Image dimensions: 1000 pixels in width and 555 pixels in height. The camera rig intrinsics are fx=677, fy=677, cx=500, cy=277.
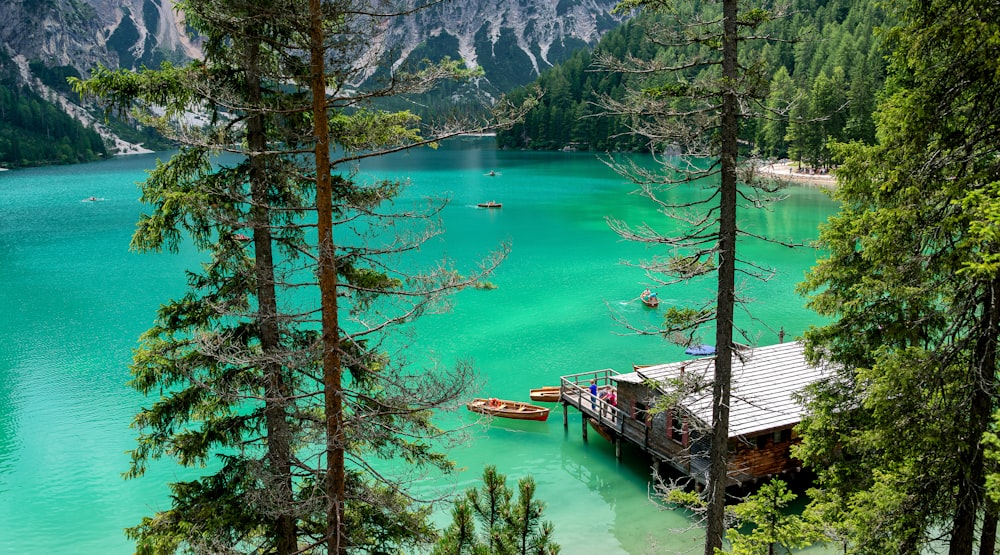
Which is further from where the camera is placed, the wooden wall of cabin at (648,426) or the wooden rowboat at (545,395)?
the wooden rowboat at (545,395)

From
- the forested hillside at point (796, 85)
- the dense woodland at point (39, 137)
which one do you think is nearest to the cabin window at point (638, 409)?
the forested hillside at point (796, 85)

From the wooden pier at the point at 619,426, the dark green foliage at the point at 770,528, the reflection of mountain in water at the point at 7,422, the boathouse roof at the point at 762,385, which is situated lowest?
the reflection of mountain in water at the point at 7,422

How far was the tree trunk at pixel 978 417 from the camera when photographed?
7395mm

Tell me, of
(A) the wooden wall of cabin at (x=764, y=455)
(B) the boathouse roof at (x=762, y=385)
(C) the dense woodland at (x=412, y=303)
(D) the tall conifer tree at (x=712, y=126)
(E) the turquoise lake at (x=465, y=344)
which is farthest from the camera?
(E) the turquoise lake at (x=465, y=344)

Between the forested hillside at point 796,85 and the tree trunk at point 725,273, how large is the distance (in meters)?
0.44

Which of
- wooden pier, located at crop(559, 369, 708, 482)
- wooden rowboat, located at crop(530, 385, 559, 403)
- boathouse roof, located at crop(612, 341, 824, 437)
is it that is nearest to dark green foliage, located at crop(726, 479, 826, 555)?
boathouse roof, located at crop(612, 341, 824, 437)

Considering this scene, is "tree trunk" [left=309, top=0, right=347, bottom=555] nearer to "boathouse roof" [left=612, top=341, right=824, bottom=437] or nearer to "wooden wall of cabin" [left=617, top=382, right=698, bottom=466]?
"boathouse roof" [left=612, top=341, right=824, bottom=437]

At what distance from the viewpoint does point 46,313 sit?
38.4 meters

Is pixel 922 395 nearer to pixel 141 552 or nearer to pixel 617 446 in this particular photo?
pixel 141 552

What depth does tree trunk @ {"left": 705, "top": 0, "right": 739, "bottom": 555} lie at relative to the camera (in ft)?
27.8

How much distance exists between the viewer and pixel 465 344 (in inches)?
1328

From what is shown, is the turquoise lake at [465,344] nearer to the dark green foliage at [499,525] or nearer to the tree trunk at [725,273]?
the tree trunk at [725,273]

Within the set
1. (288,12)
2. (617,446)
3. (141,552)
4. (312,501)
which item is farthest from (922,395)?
(617,446)

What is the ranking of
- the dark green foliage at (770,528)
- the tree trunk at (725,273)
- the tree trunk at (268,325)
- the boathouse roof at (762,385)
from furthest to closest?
the boathouse roof at (762,385) → the dark green foliage at (770,528) → the tree trunk at (268,325) → the tree trunk at (725,273)
